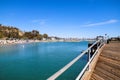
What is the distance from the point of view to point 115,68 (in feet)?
25.1

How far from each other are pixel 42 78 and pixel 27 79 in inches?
83.0

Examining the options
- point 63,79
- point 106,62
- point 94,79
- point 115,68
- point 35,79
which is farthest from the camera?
point 35,79

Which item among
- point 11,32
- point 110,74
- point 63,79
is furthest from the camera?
point 11,32

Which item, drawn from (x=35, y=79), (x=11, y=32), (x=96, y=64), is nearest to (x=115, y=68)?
(x=96, y=64)

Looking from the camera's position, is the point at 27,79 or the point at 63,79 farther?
the point at 27,79

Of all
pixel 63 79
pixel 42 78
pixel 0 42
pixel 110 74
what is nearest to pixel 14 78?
pixel 42 78

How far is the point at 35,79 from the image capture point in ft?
71.8

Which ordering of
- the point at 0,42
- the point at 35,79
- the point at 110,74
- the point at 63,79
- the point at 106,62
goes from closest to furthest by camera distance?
1. the point at 110,74
2. the point at 106,62
3. the point at 63,79
4. the point at 35,79
5. the point at 0,42

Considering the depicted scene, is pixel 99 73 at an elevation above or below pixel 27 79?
above

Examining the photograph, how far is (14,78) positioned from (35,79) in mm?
3452

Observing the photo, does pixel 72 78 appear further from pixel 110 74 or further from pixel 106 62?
pixel 110 74

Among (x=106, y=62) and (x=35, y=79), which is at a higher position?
(x=106, y=62)

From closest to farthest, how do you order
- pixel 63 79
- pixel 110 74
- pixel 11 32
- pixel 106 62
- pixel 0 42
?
pixel 110 74
pixel 106 62
pixel 63 79
pixel 0 42
pixel 11 32

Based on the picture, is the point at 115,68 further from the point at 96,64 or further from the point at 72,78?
the point at 72,78
